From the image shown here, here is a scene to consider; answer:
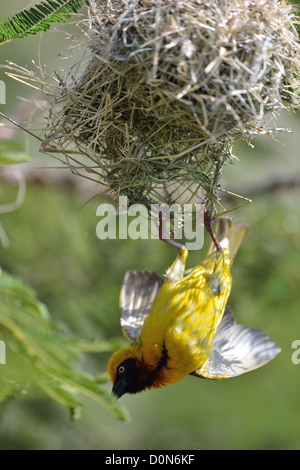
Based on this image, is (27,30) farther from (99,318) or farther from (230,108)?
(99,318)

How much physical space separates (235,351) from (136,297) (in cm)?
61

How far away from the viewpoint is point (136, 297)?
9.82 ft

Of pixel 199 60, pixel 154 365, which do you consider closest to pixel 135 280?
pixel 154 365

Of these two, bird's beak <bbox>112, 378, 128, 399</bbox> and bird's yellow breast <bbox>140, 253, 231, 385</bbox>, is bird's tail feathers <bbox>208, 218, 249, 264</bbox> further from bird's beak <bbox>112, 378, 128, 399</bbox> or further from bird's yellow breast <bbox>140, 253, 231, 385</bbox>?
bird's beak <bbox>112, 378, 128, 399</bbox>

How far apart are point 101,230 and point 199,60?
2489mm

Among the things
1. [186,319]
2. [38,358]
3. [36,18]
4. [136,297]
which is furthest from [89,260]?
[38,358]

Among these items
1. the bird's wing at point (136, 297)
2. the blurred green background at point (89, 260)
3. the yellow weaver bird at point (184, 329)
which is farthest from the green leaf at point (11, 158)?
the blurred green background at point (89, 260)

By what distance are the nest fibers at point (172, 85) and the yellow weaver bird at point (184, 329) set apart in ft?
1.72

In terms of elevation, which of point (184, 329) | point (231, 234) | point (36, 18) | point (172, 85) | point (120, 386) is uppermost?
point (36, 18)

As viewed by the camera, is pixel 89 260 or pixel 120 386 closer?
pixel 120 386

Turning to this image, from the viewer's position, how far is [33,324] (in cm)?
126

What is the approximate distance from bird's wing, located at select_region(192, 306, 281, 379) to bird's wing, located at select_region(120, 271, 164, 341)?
1.34ft

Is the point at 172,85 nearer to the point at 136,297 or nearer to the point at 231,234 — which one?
the point at 231,234

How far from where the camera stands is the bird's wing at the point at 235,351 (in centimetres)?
281
